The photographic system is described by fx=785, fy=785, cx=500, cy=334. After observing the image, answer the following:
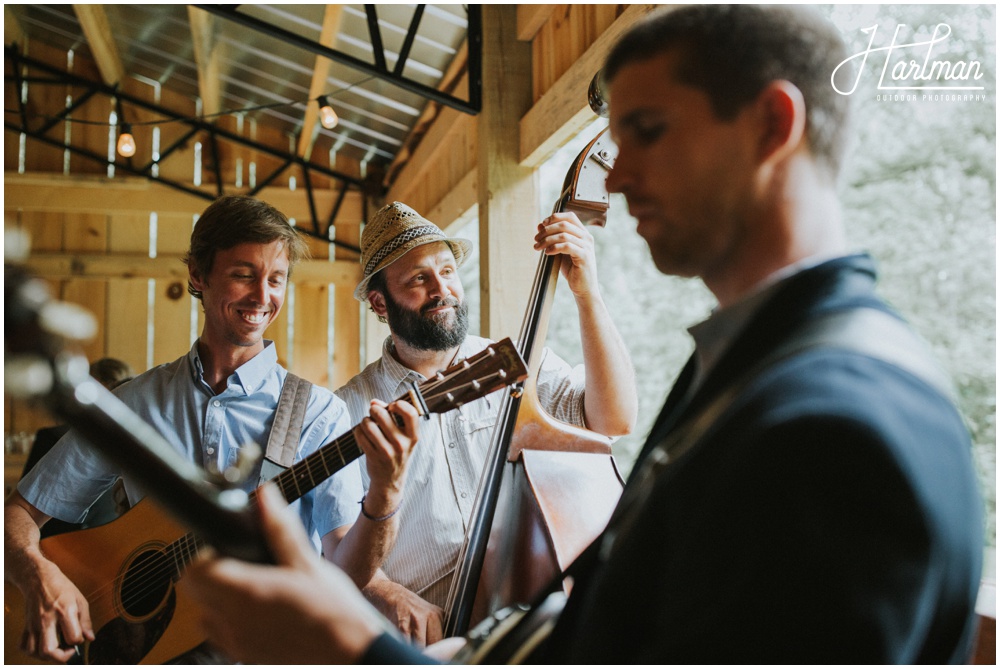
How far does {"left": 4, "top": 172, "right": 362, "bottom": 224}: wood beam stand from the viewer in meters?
6.95

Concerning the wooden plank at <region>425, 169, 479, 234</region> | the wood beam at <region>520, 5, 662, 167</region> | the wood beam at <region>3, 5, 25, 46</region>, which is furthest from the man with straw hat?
the wood beam at <region>3, 5, 25, 46</region>

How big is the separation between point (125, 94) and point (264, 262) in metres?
6.19

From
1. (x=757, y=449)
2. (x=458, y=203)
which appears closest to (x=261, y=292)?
(x=757, y=449)

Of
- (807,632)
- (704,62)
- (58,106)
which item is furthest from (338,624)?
(58,106)

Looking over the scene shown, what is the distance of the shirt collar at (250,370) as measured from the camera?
192cm

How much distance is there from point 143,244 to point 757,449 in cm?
751

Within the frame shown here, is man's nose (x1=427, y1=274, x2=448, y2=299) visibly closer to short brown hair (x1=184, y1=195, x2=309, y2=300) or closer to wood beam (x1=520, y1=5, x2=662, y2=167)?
short brown hair (x1=184, y1=195, x2=309, y2=300)

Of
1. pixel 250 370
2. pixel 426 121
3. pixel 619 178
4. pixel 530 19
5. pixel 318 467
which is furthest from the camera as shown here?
pixel 426 121

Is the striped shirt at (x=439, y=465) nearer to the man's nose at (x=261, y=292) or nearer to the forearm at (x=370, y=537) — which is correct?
the forearm at (x=370, y=537)

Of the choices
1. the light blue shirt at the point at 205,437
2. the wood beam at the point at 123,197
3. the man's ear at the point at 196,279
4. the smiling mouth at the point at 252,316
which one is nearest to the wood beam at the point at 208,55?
the wood beam at the point at 123,197

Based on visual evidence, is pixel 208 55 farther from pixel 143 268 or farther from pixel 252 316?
pixel 252 316

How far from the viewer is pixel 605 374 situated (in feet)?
6.49

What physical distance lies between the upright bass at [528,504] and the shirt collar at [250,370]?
67 cm

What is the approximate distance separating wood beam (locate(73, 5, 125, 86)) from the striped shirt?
4.19m
